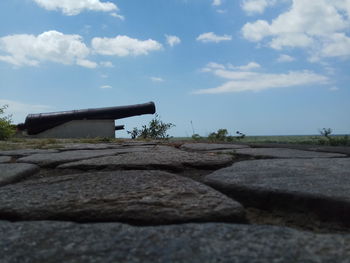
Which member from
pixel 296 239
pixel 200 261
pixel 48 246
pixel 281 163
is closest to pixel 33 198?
pixel 48 246

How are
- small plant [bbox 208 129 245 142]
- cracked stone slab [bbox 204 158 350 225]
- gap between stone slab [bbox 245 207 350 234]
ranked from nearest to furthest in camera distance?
gap between stone slab [bbox 245 207 350 234] < cracked stone slab [bbox 204 158 350 225] < small plant [bbox 208 129 245 142]

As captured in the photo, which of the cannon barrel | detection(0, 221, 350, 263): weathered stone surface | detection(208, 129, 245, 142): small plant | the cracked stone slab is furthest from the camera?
the cannon barrel

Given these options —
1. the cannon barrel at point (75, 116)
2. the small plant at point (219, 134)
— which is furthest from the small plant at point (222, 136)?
the cannon barrel at point (75, 116)

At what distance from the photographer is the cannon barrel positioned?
31.8 feet

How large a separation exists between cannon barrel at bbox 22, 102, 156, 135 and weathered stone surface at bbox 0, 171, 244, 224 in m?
8.54

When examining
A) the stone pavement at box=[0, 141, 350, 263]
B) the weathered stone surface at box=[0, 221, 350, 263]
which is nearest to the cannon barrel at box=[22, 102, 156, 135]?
the stone pavement at box=[0, 141, 350, 263]

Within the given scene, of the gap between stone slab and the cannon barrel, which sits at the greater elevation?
the cannon barrel

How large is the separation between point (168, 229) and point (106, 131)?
913cm

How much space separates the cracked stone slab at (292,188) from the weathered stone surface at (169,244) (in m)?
0.24

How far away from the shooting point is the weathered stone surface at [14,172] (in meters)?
1.57

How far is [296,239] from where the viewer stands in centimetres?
77

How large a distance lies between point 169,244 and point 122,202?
0.33 meters

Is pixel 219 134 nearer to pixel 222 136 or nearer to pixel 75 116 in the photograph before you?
pixel 222 136

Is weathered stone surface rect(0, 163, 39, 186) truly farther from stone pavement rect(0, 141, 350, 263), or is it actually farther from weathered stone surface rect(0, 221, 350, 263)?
weathered stone surface rect(0, 221, 350, 263)
